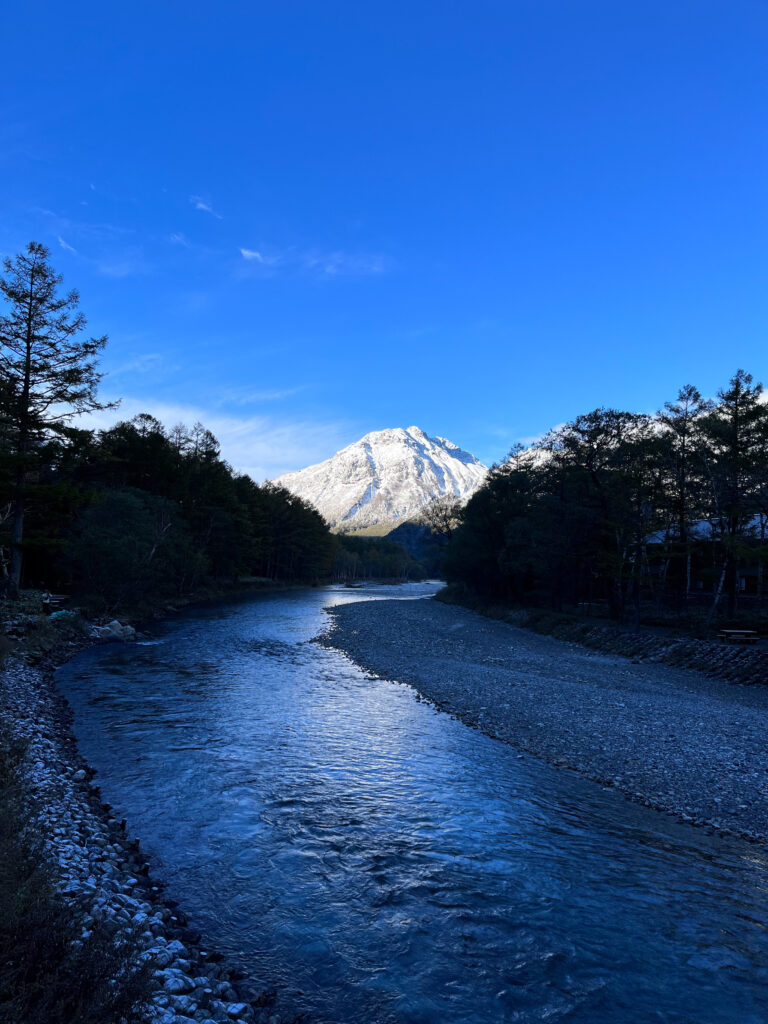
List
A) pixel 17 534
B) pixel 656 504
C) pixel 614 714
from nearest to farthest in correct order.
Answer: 1. pixel 614 714
2. pixel 17 534
3. pixel 656 504

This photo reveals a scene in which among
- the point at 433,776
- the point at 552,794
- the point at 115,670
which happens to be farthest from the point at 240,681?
the point at 552,794

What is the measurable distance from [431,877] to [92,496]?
32.8m

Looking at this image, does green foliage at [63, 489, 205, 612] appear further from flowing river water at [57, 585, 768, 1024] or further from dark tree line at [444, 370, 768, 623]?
dark tree line at [444, 370, 768, 623]

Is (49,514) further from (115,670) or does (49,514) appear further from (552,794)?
(552,794)

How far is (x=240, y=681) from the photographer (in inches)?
918

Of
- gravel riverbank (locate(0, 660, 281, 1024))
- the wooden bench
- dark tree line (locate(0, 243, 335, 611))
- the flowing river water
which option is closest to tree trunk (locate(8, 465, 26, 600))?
dark tree line (locate(0, 243, 335, 611))

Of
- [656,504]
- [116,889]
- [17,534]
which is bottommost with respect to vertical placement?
Answer: [116,889]

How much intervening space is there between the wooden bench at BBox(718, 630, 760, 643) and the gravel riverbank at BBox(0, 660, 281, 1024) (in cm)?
3361

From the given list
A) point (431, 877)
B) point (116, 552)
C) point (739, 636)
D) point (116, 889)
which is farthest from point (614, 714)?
point (116, 552)

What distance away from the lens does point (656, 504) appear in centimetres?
3975

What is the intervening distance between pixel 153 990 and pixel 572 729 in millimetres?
14498

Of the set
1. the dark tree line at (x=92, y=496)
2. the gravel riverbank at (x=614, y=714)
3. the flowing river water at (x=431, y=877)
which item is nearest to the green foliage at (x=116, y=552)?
the dark tree line at (x=92, y=496)

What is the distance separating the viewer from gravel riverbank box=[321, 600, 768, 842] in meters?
12.3

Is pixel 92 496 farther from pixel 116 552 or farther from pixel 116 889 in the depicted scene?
pixel 116 889
